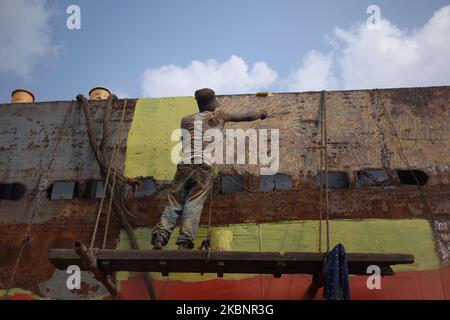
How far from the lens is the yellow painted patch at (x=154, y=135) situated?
6875 millimetres

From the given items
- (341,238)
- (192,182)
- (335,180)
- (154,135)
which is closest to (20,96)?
(154,135)

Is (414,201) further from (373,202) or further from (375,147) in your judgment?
(375,147)

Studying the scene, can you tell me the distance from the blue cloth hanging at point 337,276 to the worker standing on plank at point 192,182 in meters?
1.44

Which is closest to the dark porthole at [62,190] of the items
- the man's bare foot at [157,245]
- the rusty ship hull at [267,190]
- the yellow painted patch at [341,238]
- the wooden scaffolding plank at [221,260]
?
the rusty ship hull at [267,190]

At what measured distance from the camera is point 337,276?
422 cm

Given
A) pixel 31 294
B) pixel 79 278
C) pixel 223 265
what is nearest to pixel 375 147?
pixel 223 265

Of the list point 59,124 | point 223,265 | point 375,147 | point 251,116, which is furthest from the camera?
point 59,124

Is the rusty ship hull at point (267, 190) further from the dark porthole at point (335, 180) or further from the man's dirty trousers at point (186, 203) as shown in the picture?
the man's dirty trousers at point (186, 203)

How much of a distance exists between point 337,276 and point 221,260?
41.3 inches

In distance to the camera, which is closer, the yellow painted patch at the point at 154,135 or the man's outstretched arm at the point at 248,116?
the man's outstretched arm at the point at 248,116

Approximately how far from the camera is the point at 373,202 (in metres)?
6.34

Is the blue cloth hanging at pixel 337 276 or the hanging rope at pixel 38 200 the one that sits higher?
the hanging rope at pixel 38 200

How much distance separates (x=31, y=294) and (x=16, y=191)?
1678mm

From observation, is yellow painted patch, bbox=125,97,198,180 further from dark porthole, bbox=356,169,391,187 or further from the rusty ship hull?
dark porthole, bbox=356,169,391,187
